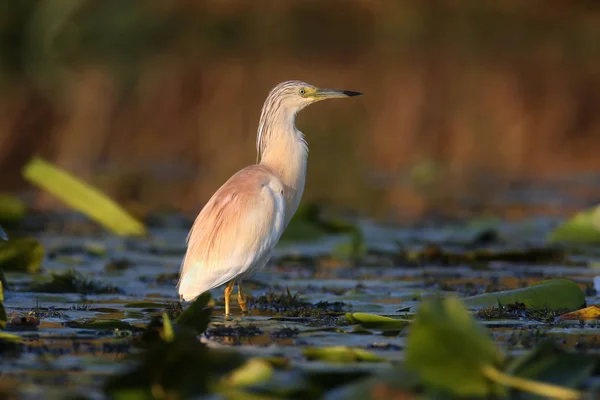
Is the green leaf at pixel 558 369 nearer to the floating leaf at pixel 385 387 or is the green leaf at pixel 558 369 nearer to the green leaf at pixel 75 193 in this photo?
the floating leaf at pixel 385 387

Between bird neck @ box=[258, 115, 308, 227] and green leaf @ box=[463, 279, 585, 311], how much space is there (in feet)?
4.65

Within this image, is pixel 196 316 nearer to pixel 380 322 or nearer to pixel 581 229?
pixel 380 322

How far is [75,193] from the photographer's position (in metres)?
10.1

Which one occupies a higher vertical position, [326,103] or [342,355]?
[326,103]

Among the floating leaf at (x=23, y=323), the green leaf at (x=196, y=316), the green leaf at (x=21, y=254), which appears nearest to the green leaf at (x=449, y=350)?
the green leaf at (x=196, y=316)

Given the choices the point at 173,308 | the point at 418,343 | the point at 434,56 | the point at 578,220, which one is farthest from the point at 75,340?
the point at 434,56

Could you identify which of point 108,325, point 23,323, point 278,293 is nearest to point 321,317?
point 108,325

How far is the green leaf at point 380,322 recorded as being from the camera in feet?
21.3

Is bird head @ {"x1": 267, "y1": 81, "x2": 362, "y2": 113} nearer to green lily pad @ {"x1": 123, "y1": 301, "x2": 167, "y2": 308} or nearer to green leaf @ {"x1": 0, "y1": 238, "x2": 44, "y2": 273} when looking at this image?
green lily pad @ {"x1": 123, "y1": 301, "x2": 167, "y2": 308}

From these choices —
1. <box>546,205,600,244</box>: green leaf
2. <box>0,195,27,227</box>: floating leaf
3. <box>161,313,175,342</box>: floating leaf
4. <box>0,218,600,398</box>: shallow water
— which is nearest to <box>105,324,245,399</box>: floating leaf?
<box>0,218,600,398</box>: shallow water

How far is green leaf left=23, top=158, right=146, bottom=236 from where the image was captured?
9977mm

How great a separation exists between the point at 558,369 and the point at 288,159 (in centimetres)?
361

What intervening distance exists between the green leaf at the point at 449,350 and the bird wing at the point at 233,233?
2.89m

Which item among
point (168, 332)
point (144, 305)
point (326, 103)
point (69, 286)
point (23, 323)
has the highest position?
point (326, 103)
